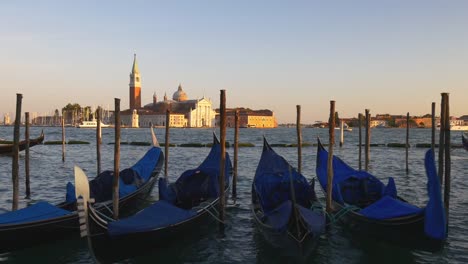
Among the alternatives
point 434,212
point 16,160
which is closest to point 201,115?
point 16,160

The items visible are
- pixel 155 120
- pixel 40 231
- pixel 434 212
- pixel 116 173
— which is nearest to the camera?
pixel 434 212

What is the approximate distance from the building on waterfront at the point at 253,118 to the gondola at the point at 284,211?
119m

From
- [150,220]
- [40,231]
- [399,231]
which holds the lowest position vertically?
[40,231]

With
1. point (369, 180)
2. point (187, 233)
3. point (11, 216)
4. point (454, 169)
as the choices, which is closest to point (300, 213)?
point (187, 233)

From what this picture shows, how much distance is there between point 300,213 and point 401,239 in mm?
1529

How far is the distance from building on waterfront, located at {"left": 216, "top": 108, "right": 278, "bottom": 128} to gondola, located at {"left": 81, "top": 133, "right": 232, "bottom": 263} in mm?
118521

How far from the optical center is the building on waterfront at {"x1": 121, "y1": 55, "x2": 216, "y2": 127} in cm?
12575

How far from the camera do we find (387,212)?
6703mm

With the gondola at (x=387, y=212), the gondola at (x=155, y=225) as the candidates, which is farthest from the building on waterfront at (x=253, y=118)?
the gondola at (x=387, y=212)

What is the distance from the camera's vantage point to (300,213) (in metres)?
6.15

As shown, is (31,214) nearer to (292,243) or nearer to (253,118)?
(292,243)

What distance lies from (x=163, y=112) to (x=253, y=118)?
28.1 meters

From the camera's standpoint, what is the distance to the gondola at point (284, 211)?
232 inches

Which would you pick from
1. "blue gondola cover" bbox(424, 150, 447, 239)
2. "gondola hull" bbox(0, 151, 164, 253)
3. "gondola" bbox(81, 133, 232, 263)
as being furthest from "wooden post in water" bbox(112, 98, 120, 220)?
"blue gondola cover" bbox(424, 150, 447, 239)
